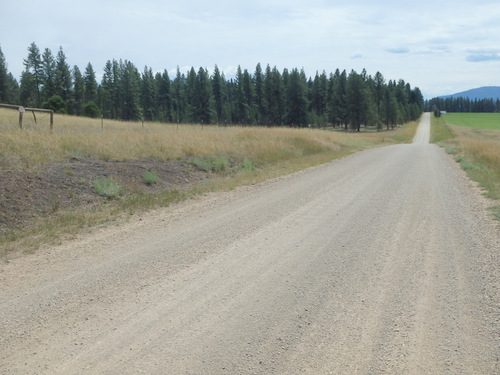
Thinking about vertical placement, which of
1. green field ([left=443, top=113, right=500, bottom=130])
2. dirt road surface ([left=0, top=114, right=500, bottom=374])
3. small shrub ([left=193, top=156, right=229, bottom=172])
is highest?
green field ([left=443, top=113, right=500, bottom=130])

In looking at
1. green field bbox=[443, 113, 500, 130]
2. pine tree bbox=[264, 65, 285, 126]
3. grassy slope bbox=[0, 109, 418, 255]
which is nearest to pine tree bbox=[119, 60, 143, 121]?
pine tree bbox=[264, 65, 285, 126]

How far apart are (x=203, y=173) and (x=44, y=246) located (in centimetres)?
867

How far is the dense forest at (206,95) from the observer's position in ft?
240

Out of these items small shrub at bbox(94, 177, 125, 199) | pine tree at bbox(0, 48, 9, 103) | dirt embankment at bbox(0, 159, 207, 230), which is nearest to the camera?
dirt embankment at bbox(0, 159, 207, 230)

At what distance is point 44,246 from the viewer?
664cm

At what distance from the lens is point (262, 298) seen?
4535mm

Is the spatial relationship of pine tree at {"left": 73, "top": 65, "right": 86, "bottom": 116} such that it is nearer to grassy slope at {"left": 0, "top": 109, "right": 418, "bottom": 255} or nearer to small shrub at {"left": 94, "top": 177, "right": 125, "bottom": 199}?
grassy slope at {"left": 0, "top": 109, "right": 418, "bottom": 255}

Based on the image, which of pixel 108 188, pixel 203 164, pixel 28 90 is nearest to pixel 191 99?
pixel 28 90

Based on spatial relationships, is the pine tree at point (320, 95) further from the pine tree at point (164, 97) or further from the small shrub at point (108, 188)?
the small shrub at point (108, 188)

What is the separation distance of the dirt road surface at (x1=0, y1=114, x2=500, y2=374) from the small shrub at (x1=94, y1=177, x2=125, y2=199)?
239cm

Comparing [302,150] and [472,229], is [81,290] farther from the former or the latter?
[302,150]

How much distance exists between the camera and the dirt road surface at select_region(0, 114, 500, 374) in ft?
11.1

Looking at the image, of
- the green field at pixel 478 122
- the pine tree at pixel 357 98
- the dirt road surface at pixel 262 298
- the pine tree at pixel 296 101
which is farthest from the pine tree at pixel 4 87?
the green field at pixel 478 122

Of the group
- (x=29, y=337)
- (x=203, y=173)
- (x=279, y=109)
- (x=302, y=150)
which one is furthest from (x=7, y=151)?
(x=279, y=109)
